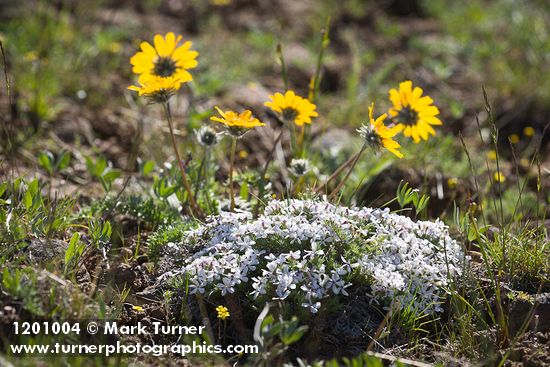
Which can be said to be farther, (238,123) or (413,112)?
(413,112)

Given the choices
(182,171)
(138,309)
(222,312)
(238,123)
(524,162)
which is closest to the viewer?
(222,312)

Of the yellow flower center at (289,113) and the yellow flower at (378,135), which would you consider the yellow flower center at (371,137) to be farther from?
the yellow flower center at (289,113)

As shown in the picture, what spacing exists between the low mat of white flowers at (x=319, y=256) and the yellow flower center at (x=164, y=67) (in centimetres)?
69

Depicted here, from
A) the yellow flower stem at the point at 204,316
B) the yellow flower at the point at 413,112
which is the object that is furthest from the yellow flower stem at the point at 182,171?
the yellow flower at the point at 413,112

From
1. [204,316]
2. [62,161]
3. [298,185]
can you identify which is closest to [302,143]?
[298,185]

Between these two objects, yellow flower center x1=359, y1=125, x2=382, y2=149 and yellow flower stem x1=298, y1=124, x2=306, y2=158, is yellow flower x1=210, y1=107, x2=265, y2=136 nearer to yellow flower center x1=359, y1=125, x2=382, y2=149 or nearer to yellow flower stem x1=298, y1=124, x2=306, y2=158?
yellow flower center x1=359, y1=125, x2=382, y2=149

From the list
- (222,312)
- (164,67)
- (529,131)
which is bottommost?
(222,312)

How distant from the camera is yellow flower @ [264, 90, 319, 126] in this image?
2904 mm

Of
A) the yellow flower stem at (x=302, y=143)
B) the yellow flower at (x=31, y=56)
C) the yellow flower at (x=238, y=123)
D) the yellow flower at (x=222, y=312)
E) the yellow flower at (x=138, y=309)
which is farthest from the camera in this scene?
the yellow flower at (x=31, y=56)

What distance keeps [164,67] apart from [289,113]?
57cm

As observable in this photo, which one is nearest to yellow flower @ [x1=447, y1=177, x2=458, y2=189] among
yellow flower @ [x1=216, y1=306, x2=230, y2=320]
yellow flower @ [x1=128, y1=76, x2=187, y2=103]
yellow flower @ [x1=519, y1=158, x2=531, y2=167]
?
yellow flower @ [x1=519, y1=158, x2=531, y2=167]

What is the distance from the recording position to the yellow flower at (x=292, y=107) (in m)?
2.90

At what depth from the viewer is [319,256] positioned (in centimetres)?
247

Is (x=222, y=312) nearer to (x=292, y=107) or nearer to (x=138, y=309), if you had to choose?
(x=138, y=309)
